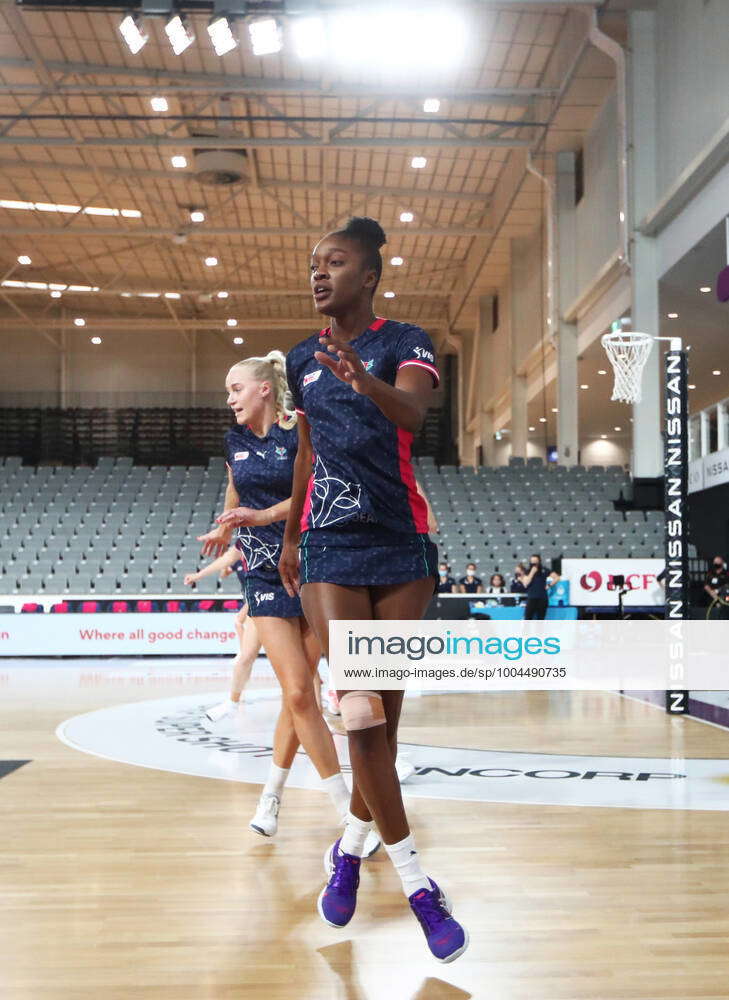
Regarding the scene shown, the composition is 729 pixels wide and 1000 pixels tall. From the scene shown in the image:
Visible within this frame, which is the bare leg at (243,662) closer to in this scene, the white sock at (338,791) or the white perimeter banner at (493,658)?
the white perimeter banner at (493,658)

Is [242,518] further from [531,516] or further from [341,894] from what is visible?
[531,516]

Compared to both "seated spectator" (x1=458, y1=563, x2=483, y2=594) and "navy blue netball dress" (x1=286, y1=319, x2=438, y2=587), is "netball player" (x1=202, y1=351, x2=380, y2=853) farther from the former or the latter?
"seated spectator" (x1=458, y1=563, x2=483, y2=594)

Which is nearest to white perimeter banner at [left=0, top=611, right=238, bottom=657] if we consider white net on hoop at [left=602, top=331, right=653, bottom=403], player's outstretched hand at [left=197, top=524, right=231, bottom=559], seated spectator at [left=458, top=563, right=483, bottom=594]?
seated spectator at [left=458, top=563, right=483, bottom=594]

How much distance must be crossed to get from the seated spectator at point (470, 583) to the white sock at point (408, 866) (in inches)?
532

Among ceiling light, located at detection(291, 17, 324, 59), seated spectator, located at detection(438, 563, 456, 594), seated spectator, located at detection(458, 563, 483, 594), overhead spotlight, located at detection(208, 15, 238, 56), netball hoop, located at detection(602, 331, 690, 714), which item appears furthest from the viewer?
seated spectator, located at detection(458, 563, 483, 594)

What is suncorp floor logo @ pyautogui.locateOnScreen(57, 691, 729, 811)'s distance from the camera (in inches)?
188

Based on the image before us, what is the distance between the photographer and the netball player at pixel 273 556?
3770 millimetres

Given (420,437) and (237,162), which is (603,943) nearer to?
(237,162)

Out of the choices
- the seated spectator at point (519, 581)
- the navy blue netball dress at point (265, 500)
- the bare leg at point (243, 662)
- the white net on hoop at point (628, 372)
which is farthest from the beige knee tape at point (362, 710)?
the white net on hoop at point (628, 372)

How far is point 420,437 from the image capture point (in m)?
40.9

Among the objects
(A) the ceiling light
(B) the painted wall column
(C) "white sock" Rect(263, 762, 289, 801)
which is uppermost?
(A) the ceiling light

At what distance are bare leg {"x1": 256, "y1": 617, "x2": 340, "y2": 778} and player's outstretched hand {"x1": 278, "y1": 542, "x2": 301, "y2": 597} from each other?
0.77 m

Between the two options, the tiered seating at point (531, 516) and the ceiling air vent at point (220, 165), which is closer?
the tiered seating at point (531, 516)

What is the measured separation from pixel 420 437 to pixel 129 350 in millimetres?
12011
